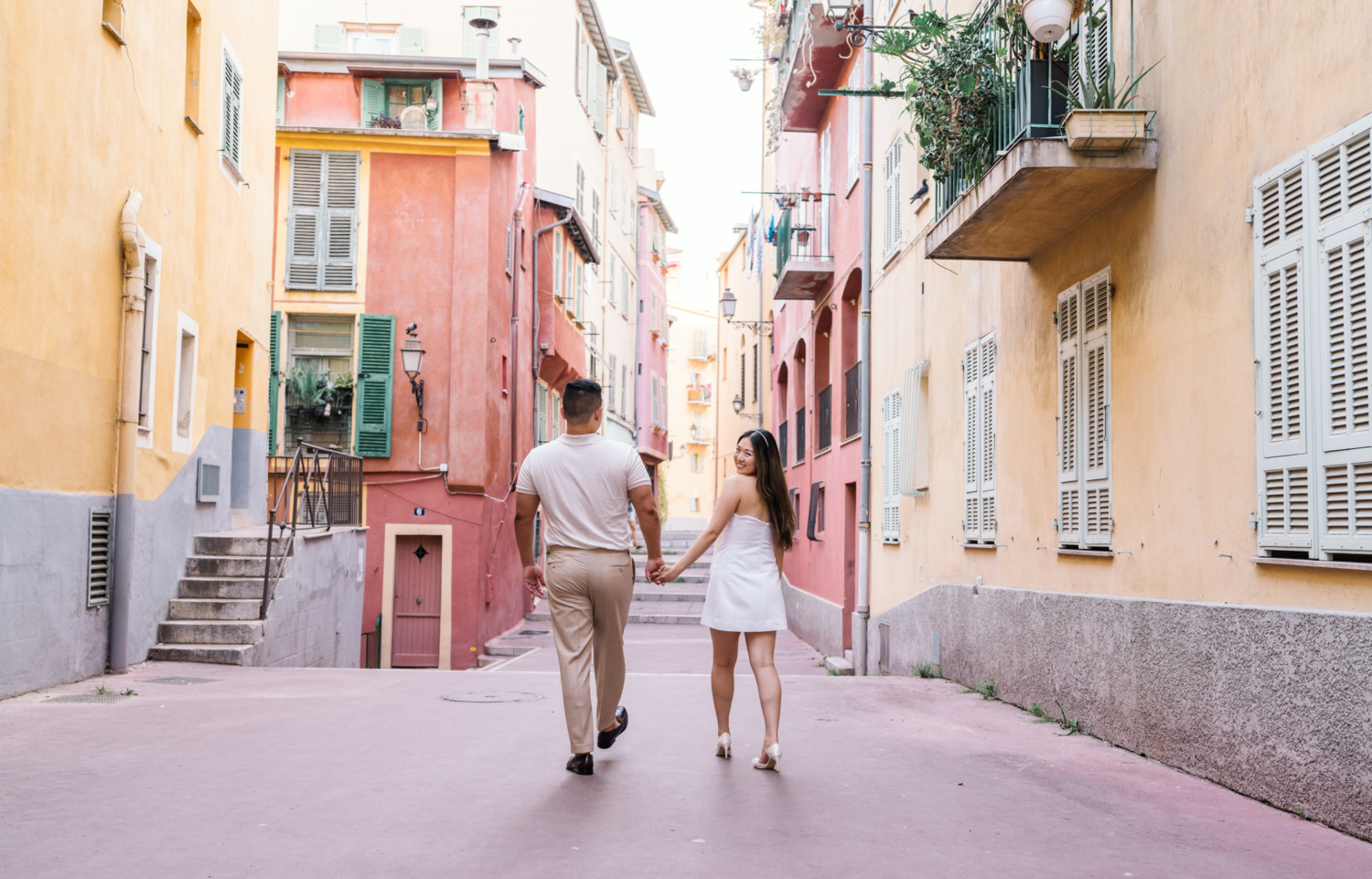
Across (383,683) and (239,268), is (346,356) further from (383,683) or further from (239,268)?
(383,683)

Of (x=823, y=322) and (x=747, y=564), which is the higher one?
(x=823, y=322)

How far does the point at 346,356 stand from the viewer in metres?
21.6

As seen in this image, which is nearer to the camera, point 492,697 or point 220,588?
point 492,697

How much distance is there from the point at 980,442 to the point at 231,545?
301 inches

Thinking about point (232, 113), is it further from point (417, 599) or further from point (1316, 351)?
point (1316, 351)

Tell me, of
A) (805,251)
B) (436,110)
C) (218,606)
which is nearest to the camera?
(218,606)

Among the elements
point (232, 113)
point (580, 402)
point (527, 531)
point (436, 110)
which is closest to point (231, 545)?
point (232, 113)

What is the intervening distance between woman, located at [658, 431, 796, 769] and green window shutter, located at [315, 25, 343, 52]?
89.1 feet

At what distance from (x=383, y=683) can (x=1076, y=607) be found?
539cm

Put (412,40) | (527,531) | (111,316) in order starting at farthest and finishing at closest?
(412,40) → (111,316) → (527,531)

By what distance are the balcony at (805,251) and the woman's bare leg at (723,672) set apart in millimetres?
15087

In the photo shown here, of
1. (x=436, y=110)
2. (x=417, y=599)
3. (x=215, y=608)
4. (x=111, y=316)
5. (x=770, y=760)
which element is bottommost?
(x=417, y=599)

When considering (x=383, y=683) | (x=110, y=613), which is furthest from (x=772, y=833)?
(x=110, y=613)

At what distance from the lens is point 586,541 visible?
6316 mm
